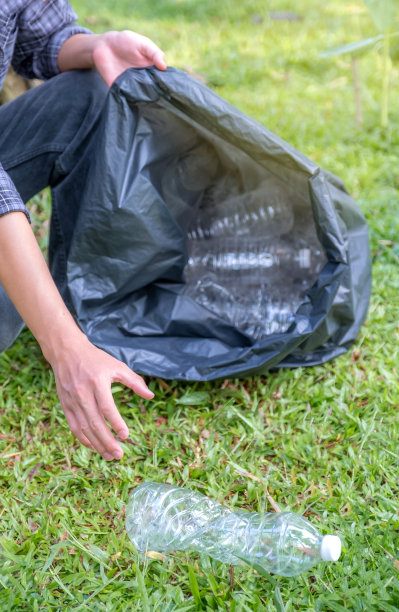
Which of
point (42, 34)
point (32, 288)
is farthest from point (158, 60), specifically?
point (32, 288)

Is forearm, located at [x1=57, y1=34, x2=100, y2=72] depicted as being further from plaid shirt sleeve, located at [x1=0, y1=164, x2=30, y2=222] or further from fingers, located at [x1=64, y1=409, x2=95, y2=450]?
fingers, located at [x1=64, y1=409, x2=95, y2=450]

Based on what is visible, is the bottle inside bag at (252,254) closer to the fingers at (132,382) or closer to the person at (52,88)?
the person at (52,88)

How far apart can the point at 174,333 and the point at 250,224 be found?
0.54m

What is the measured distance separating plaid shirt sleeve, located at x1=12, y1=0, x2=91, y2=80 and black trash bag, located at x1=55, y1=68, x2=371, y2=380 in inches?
14.6

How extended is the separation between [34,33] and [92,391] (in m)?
1.17

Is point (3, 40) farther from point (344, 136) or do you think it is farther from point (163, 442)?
point (344, 136)

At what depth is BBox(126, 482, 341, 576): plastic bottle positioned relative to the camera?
3.79 ft

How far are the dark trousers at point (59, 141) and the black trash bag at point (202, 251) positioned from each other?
0.11m

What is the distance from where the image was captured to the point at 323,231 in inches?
59.8

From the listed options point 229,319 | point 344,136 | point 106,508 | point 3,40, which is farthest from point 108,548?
point 344,136

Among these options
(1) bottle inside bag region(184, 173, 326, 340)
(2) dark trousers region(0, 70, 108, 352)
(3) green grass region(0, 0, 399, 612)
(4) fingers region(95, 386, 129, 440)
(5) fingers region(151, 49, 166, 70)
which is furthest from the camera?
(1) bottle inside bag region(184, 173, 326, 340)

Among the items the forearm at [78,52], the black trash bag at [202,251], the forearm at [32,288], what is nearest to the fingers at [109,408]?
the forearm at [32,288]

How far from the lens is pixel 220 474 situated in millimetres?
1384

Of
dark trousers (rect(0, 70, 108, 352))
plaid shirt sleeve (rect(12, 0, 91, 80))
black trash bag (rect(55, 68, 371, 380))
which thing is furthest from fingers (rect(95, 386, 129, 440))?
plaid shirt sleeve (rect(12, 0, 91, 80))
